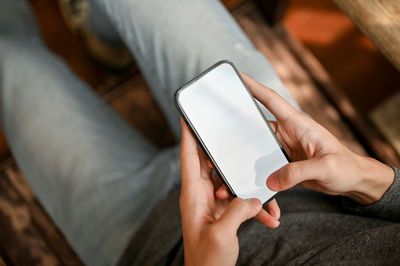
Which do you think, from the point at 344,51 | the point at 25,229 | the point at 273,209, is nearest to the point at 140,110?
the point at 25,229

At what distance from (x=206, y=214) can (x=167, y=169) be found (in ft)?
0.46

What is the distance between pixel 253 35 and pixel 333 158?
52cm

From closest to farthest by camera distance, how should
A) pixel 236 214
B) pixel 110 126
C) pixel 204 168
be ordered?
pixel 236 214, pixel 204 168, pixel 110 126

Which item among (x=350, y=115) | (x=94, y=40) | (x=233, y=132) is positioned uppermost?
(x=94, y=40)

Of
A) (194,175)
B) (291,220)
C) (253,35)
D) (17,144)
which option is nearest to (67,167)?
(17,144)

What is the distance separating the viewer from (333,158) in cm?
35

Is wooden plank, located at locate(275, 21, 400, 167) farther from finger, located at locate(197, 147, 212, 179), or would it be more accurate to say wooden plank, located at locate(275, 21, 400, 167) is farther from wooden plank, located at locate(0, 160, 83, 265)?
wooden plank, located at locate(0, 160, 83, 265)

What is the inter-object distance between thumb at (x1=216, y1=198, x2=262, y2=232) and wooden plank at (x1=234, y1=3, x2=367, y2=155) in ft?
1.45

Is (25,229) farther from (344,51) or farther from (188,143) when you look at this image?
(344,51)

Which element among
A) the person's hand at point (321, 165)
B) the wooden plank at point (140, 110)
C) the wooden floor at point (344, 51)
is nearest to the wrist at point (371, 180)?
the person's hand at point (321, 165)

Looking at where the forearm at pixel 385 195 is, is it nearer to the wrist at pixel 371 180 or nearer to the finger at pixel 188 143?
the wrist at pixel 371 180

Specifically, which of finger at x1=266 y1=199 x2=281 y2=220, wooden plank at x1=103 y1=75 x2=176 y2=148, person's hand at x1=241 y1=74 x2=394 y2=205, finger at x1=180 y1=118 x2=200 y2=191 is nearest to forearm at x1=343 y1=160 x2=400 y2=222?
person's hand at x1=241 y1=74 x2=394 y2=205

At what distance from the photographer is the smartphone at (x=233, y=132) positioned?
397 mm

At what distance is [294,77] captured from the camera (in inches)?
29.2
